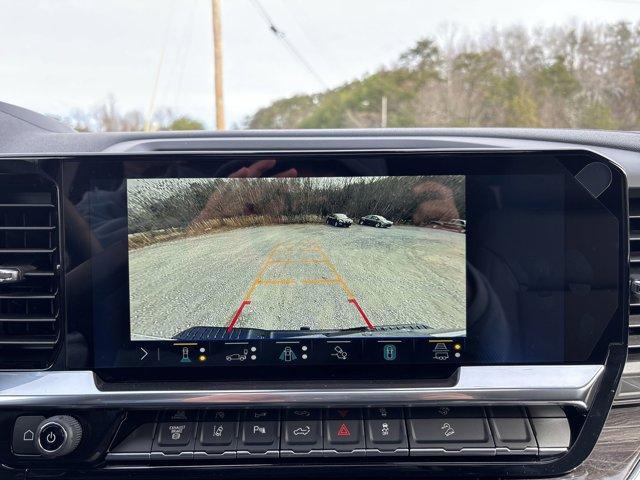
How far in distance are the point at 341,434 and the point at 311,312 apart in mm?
395

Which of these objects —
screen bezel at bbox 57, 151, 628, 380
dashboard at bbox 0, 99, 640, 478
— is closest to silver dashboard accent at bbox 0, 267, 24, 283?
dashboard at bbox 0, 99, 640, 478

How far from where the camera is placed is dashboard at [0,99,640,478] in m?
1.88

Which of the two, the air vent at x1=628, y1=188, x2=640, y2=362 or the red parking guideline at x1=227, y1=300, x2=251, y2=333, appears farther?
the air vent at x1=628, y1=188, x2=640, y2=362

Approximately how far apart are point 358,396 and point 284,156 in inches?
31.1

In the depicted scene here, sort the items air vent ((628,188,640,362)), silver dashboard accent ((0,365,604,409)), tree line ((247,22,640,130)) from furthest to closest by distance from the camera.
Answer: tree line ((247,22,640,130))
air vent ((628,188,640,362))
silver dashboard accent ((0,365,604,409))

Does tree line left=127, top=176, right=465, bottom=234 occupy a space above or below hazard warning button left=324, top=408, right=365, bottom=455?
above

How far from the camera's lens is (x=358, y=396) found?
187 centimetres

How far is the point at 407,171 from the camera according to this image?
75.9 inches

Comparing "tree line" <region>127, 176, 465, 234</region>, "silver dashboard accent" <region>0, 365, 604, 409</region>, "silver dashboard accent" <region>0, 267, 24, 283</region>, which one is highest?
"tree line" <region>127, 176, 465, 234</region>

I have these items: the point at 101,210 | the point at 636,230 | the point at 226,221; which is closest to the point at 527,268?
the point at 636,230

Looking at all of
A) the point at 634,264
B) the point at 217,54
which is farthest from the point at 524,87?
the point at 634,264

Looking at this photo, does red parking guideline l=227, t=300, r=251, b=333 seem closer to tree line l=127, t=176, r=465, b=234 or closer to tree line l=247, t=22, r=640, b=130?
tree line l=127, t=176, r=465, b=234

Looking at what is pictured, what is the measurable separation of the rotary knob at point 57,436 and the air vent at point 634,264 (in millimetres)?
1891

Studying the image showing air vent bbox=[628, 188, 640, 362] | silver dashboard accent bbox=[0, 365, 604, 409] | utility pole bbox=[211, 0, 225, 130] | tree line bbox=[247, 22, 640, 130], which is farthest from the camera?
utility pole bbox=[211, 0, 225, 130]
